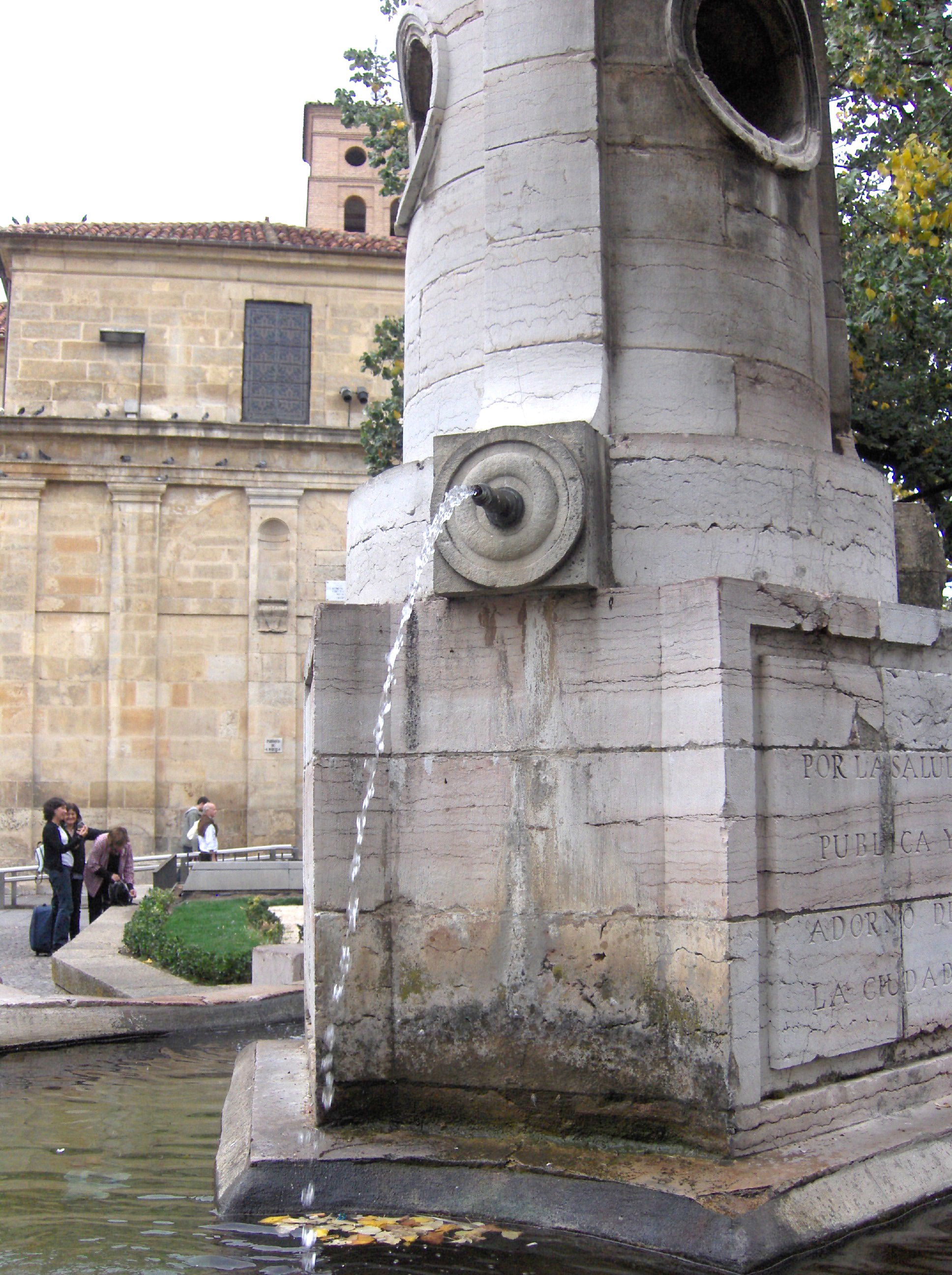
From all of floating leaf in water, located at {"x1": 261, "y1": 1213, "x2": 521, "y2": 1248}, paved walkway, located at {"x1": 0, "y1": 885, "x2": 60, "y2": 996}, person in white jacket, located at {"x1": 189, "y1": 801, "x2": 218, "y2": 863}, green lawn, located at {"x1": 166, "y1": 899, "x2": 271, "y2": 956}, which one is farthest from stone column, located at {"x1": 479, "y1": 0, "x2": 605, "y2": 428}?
person in white jacket, located at {"x1": 189, "y1": 801, "x2": 218, "y2": 863}

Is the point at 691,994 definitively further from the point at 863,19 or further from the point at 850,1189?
the point at 863,19

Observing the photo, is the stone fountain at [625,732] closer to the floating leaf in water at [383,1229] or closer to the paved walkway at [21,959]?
the floating leaf in water at [383,1229]

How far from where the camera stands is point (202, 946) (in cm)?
987

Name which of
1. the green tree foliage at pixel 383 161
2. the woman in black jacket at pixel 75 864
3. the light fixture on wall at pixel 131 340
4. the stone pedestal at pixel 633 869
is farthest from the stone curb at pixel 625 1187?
the light fixture on wall at pixel 131 340

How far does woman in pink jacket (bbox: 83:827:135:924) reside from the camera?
1341 centimetres

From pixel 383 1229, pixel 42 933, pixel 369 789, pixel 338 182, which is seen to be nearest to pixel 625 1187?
pixel 383 1229

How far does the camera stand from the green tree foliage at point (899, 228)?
35.5 ft

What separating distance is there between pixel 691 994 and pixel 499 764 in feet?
3.24

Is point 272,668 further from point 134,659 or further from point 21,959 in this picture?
point 21,959

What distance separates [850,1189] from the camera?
13.1ft

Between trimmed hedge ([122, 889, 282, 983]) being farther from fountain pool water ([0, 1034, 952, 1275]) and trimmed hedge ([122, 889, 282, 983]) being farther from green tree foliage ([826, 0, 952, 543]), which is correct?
green tree foliage ([826, 0, 952, 543])

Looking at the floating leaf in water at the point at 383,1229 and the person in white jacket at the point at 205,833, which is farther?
the person in white jacket at the point at 205,833

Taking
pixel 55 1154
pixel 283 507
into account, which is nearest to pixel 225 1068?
pixel 55 1154

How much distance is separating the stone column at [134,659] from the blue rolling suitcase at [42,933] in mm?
10619
